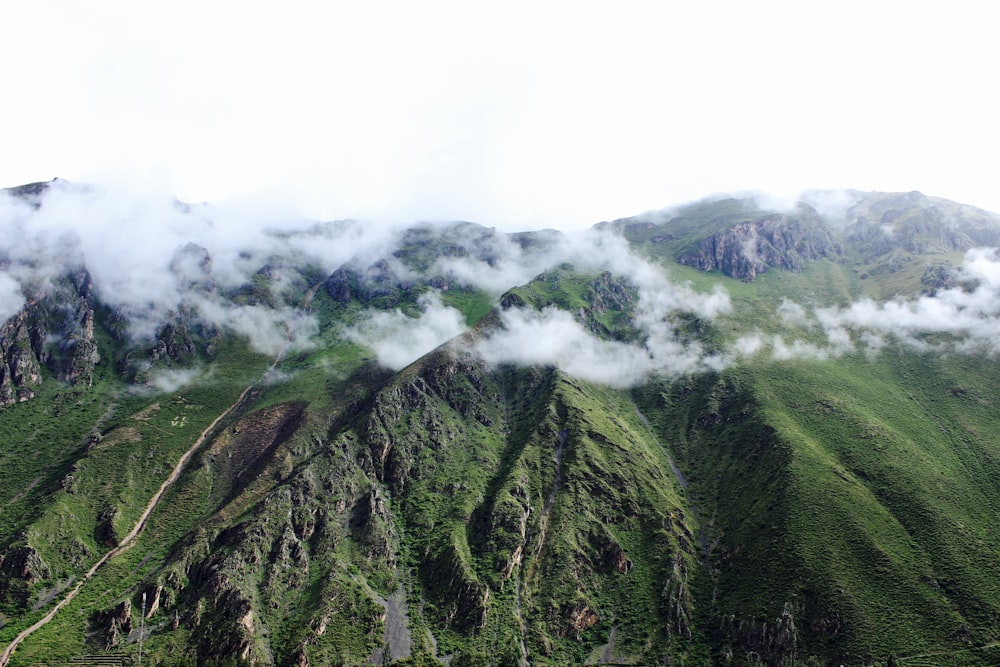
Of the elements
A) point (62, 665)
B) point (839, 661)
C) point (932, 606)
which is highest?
point (932, 606)

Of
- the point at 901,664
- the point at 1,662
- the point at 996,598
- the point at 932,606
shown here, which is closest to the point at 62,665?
the point at 1,662

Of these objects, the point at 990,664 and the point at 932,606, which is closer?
the point at 990,664

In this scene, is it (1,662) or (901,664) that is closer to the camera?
(901,664)

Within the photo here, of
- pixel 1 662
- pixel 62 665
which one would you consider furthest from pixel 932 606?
pixel 1 662

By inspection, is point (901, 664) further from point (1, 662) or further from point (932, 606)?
point (1, 662)

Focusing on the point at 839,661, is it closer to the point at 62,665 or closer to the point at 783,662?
the point at 783,662

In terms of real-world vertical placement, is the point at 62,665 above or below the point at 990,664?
below

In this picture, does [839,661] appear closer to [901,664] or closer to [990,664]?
[901,664]

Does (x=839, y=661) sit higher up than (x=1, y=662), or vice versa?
(x=839, y=661)
